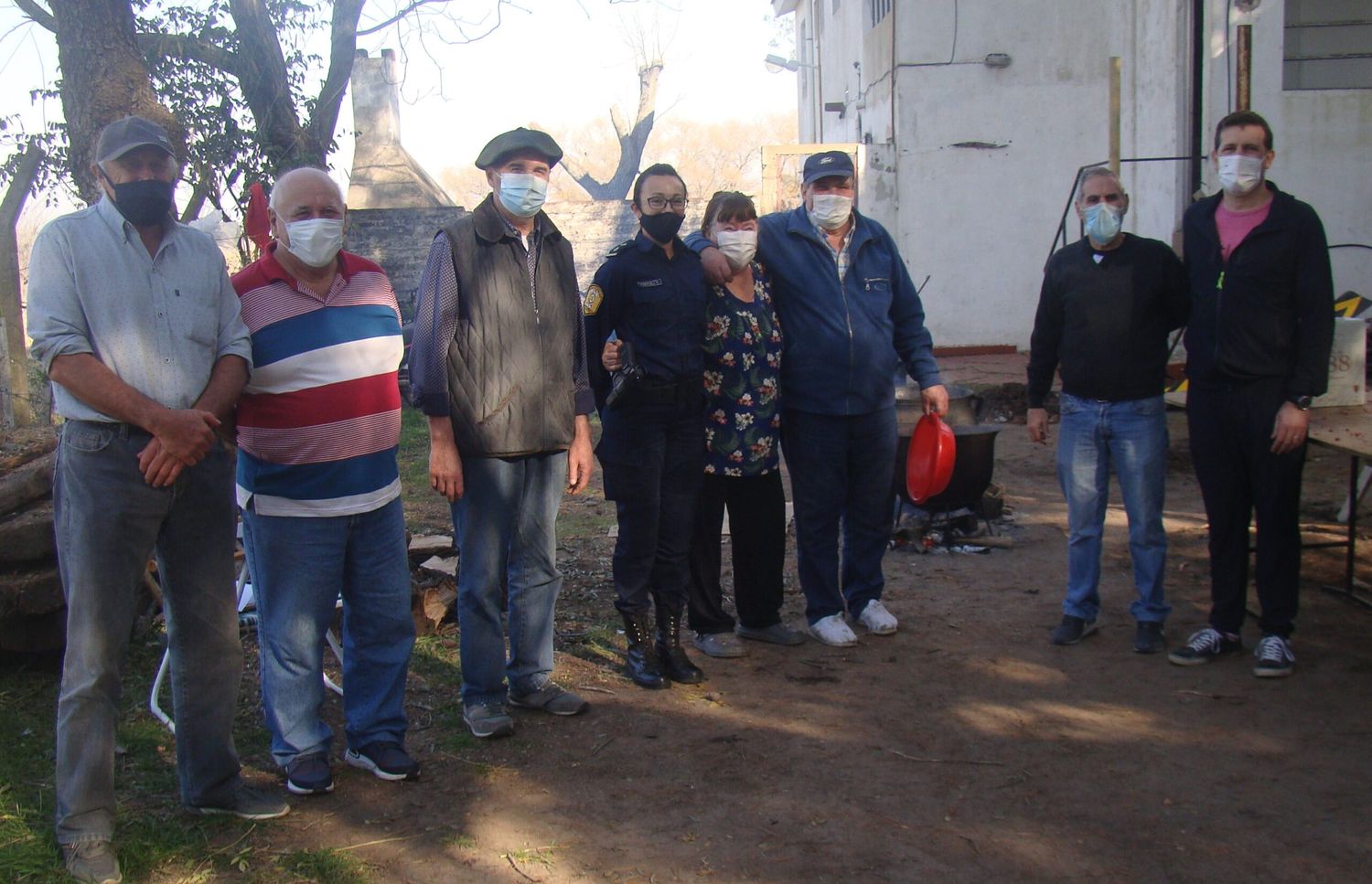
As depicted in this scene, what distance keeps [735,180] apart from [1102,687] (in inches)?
1942

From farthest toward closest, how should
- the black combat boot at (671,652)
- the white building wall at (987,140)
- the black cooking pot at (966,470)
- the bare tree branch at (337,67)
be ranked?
the white building wall at (987,140), the bare tree branch at (337,67), the black cooking pot at (966,470), the black combat boot at (671,652)

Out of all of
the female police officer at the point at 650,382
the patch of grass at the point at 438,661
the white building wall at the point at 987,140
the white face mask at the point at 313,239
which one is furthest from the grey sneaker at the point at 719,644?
the white building wall at the point at 987,140

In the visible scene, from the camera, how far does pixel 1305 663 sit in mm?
4809

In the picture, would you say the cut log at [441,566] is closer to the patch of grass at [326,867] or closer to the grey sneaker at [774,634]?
the grey sneaker at [774,634]

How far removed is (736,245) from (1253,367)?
2110 mm

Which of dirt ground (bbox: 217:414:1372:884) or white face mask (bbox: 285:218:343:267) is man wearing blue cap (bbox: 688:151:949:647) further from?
white face mask (bbox: 285:218:343:267)

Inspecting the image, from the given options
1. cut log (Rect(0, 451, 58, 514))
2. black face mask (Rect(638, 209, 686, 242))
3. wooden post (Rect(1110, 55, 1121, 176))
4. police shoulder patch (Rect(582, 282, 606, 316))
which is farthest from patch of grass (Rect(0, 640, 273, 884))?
wooden post (Rect(1110, 55, 1121, 176))

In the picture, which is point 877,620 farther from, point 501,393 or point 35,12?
point 35,12

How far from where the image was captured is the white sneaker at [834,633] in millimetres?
5285

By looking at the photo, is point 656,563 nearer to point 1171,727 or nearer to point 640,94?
point 1171,727

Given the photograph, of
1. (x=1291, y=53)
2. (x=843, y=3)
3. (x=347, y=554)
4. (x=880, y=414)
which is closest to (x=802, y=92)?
(x=843, y=3)

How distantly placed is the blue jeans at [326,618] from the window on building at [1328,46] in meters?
10.5

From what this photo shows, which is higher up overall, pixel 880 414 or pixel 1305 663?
pixel 880 414

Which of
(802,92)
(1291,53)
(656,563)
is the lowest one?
(656,563)
